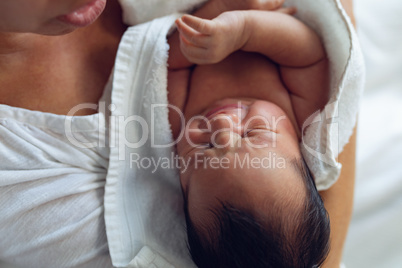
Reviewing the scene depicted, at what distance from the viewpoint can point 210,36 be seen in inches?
29.7

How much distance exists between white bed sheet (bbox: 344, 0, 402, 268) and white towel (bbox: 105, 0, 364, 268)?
29 cm

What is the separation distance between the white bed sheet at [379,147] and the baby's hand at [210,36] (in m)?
0.55

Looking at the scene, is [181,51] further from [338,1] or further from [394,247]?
[394,247]

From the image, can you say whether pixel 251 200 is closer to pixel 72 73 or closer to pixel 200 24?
pixel 200 24

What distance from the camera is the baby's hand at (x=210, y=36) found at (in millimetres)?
742

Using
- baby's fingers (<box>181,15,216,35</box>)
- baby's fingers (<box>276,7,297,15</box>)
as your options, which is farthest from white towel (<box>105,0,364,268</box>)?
baby's fingers (<box>181,15,216,35</box>)

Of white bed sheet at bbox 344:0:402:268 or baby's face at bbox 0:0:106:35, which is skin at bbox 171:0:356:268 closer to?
white bed sheet at bbox 344:0:402:268

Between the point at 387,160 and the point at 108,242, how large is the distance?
2.61 feet

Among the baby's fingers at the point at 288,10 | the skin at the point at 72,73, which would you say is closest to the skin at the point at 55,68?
the skin at the point at 72,73

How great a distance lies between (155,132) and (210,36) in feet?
0.80

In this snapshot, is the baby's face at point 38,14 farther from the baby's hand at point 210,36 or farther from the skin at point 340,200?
the skin at point 340,200

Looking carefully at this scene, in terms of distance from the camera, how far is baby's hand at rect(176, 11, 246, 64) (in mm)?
742

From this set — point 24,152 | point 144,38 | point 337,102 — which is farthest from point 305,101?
point 24,152

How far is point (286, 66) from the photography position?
2.88 ft
